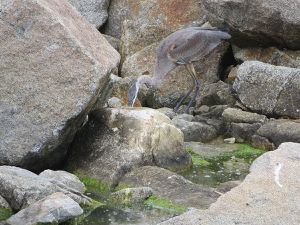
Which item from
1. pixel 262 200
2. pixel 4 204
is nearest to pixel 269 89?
pixel 4 204

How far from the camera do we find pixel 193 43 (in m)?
11.1

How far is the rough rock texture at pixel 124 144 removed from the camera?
7676 millimetres

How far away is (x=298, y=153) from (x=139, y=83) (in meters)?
5.22

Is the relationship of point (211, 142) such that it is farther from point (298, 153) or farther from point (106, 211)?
point (298, 153)

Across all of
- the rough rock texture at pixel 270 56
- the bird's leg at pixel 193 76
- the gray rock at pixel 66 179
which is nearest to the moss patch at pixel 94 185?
the gray rock at pixel 66 179

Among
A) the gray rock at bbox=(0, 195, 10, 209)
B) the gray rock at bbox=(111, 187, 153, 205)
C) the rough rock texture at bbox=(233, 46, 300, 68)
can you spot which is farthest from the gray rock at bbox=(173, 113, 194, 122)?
the gray rock at bbox=(0, 195, 10, 209)

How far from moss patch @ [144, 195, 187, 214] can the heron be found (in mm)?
4121

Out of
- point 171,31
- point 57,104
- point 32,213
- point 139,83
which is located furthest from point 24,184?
point 171,31

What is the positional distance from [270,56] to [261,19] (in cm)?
64

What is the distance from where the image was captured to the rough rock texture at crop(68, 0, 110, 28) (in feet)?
44.1

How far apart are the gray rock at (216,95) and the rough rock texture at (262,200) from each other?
203 inches

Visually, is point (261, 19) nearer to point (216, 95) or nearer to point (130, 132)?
point (216, 95)

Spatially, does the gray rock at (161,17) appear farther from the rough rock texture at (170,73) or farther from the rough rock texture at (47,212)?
the rough rock texture at (47,212)

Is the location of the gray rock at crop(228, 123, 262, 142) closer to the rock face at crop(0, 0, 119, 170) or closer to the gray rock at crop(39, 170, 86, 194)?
the rock face at crop(0, 0, 119, 170)
